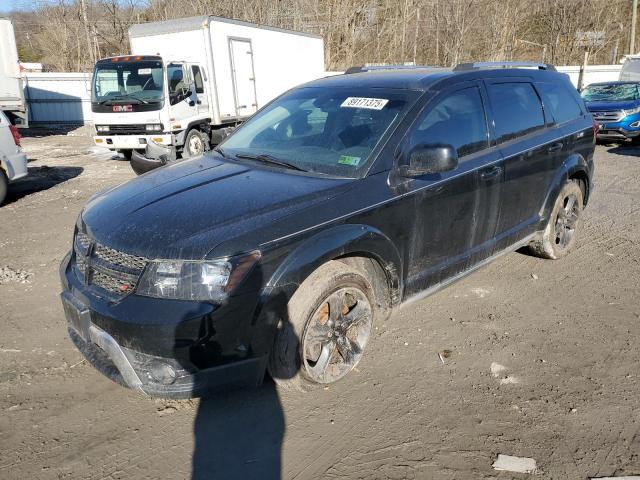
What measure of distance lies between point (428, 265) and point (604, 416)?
1.38m

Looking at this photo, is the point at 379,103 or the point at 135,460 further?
the point at 379,103

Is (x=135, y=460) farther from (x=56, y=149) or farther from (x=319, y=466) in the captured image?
(x=56, y=149)

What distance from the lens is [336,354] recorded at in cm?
331

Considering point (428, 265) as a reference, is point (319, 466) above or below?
below

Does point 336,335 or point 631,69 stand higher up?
point 631,69

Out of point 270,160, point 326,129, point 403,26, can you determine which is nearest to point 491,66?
point 326,129

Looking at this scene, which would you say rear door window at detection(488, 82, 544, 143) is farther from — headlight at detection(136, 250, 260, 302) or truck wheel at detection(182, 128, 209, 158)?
truck wheel at detection(182, 128, 209, 158)

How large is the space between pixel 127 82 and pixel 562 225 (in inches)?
383

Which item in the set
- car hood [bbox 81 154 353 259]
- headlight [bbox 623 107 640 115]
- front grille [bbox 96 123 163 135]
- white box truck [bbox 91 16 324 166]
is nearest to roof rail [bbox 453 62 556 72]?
car hood [bbox 81 154 353 259]

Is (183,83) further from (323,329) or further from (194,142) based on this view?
(323,329)

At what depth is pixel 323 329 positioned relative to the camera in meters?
3.17

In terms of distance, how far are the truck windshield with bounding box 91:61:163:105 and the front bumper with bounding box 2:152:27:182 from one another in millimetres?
3386

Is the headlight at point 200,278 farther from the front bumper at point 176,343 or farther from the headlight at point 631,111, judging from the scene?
the headlight at point 631,111

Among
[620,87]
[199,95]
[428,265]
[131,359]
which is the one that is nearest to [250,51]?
[199,95]
